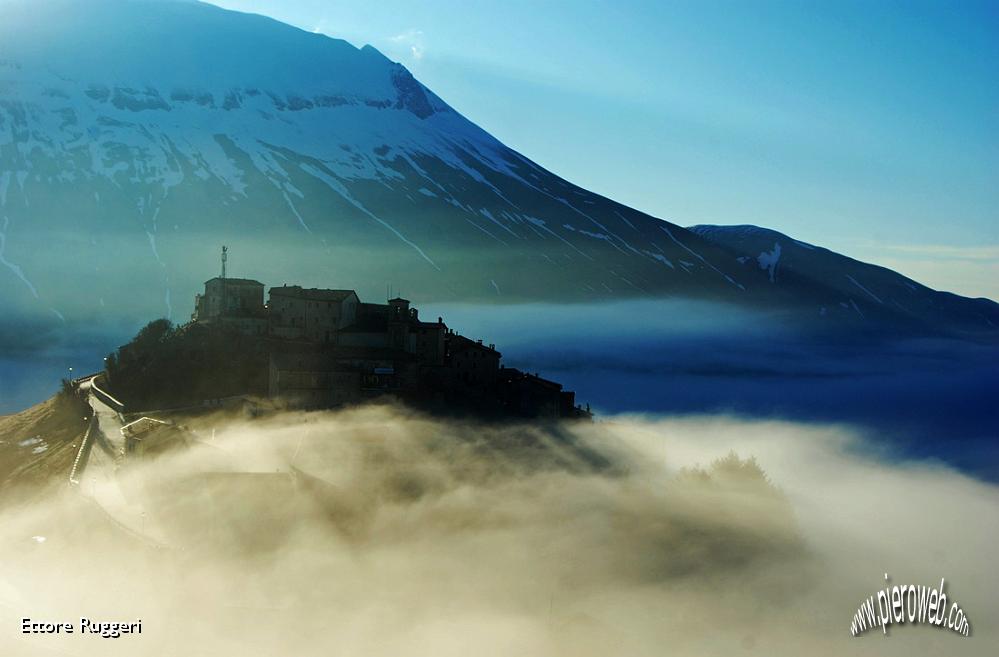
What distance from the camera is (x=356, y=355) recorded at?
75.4 metres

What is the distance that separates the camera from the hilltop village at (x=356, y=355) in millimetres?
73312

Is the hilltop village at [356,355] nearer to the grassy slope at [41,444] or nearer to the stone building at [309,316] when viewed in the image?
the stone building at [309,316]

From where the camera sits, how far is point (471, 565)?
6869 centimetres

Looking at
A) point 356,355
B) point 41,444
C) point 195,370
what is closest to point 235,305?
point 195,370

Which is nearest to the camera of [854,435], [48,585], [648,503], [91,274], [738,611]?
[48,585]

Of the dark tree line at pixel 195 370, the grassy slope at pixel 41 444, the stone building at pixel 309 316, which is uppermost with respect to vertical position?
the stone building at pixel 309 316

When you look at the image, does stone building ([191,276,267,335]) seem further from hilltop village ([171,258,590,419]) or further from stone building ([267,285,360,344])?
stone building ([267,285,360,344])

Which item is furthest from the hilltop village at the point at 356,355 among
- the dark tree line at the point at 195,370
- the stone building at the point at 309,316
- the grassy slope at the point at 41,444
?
the grassy slope at the point at 41,444

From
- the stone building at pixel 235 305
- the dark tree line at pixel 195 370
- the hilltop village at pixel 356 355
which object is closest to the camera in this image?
the dark tree line at pixel 195 370

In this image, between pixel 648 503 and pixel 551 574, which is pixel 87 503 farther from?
pixel 648 503

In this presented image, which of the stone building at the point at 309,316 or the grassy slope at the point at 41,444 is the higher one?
the stone building at the point at 309,316

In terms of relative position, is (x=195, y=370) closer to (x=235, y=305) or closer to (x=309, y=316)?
(x=235, y=305)

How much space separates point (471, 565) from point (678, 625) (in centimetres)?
1281

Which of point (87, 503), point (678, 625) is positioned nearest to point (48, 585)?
point (87, 503)
